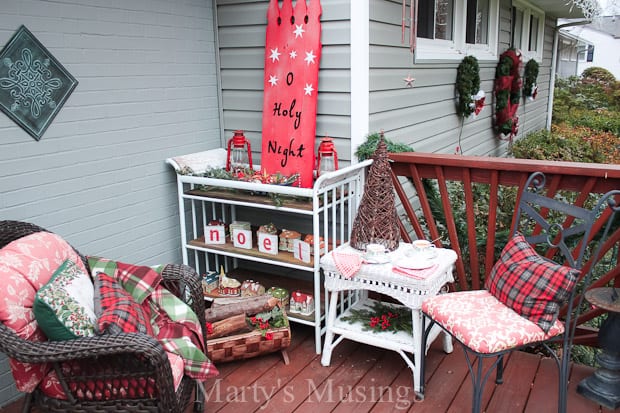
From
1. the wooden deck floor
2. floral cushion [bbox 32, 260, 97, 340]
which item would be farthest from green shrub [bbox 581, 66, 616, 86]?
floral cushion [bbox 32, 260, 97, 340]

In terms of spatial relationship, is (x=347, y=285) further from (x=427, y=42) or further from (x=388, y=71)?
(x=427, y=42)

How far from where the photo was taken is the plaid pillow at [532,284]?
2.09m

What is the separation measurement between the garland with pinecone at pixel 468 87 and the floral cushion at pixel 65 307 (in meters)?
3.79

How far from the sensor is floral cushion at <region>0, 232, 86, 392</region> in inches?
75.4

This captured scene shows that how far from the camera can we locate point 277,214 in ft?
11.8

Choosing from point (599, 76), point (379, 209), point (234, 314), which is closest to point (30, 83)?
point (234, 314)

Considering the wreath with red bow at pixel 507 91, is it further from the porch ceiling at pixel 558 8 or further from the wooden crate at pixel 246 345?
the wooden crate at pixel 246 345

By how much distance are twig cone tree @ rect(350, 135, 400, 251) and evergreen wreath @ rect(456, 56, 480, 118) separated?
231cm

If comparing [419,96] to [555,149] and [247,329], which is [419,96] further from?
[555,149]

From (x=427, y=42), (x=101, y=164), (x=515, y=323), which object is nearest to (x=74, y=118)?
(x=101, y=164)

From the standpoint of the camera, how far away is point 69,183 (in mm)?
2740

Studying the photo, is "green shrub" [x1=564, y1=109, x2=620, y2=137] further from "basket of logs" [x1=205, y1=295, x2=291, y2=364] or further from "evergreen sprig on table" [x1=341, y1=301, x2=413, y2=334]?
"basket of logs" [x1=205, y1=295, x2=291, y2=364]

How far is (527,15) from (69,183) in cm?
660

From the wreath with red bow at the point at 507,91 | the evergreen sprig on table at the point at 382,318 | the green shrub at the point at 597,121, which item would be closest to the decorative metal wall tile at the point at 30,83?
the evergreen sprig on table at the point at 382,318
